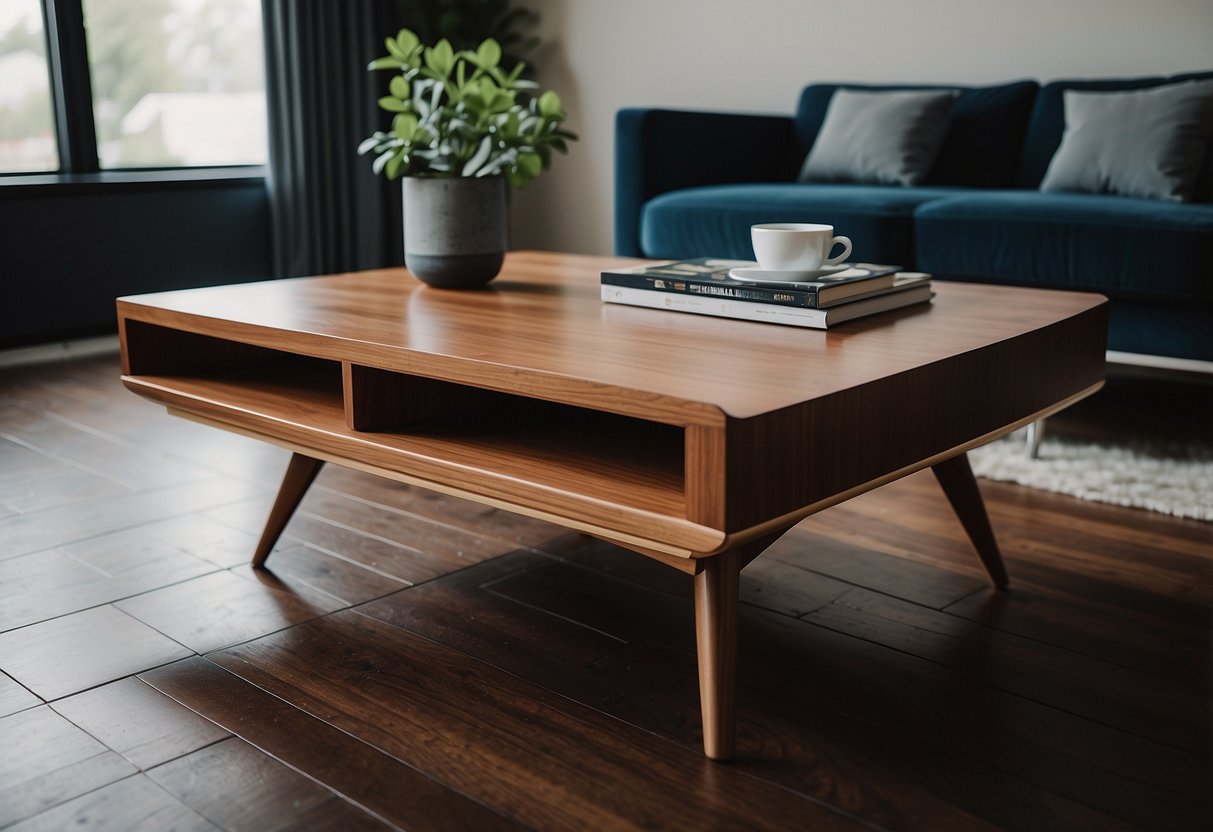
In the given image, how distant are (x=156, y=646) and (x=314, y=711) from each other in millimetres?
296

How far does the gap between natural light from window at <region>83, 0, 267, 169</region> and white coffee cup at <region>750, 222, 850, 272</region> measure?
2.77 metres

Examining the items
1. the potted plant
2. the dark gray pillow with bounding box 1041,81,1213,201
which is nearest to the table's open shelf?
the potted plant

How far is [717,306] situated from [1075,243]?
1.18 metres

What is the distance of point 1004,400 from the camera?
1.21m

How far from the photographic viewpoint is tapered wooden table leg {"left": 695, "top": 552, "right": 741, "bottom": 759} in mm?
1025

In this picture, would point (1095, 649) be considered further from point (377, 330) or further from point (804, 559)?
point (377, 330)

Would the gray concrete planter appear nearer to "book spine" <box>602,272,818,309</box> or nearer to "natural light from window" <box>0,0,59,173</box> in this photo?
Answer: "book spine" <box>602,272,818,309</box>

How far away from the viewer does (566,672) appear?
4.23ft

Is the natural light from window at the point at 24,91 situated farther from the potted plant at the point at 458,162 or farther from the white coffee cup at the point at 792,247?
the white coffee cup at the point at 792,247

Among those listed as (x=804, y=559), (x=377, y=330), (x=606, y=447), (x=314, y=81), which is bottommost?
(x=804, y=559)

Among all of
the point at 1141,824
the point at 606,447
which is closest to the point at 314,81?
the point at 606,447

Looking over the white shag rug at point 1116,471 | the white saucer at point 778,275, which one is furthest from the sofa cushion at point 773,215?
the white saucer at point 778,275

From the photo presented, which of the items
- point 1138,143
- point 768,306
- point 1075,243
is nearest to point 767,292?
point 768,306

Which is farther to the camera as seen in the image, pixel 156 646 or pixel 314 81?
pixel 314 81
